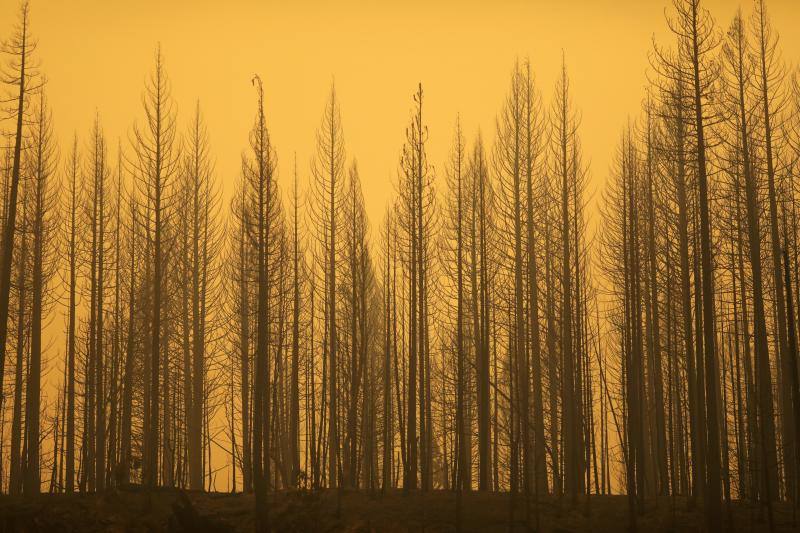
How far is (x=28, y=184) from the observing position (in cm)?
1730

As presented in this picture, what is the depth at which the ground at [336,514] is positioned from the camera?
1291 centimetres

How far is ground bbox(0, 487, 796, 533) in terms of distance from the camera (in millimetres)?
12914

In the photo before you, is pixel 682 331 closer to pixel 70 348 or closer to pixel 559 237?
pixel 559 237

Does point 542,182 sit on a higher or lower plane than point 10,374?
higher

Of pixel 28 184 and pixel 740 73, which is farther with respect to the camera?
pixel 28 184

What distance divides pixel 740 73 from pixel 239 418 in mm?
14086

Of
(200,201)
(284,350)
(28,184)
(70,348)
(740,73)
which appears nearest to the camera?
(740,73)

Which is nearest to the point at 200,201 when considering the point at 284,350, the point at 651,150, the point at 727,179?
the point at 284,350

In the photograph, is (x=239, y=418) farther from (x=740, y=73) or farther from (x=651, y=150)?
(x=740, y=73)

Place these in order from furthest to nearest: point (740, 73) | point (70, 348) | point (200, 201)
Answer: point (200, 201)
point (70, 348)
point (740, 73)

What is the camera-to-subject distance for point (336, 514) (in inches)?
535

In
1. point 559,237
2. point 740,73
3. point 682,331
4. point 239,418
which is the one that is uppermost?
point 740,73

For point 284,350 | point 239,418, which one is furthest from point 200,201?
point 239,418

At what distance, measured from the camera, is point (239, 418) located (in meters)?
21.7
